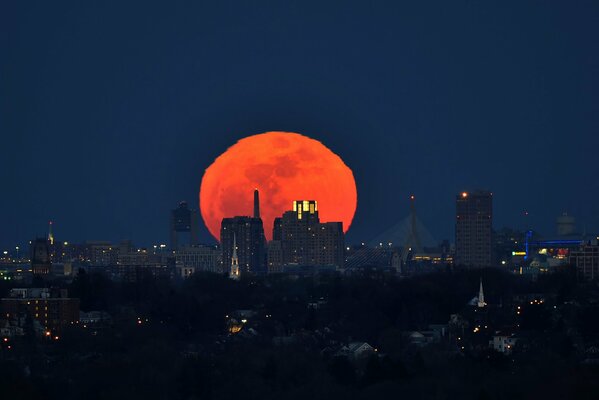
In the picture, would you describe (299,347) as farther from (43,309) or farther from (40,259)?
(40,259)

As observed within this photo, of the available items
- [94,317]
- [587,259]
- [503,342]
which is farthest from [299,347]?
[587,259]

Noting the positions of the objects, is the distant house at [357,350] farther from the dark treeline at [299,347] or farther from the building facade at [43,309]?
the building facade at [43,309]

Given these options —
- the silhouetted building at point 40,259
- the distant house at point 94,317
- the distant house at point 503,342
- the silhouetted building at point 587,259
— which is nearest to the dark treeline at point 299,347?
the distant house at point 94,317

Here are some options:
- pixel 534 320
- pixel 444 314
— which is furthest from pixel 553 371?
pixel 444 314

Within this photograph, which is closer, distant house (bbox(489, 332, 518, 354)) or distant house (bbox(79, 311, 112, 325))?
distant house (bbox(489, 332, 518, 354))

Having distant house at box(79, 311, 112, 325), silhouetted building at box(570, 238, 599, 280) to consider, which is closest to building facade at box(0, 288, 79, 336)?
distant house at box(79, 311, 112, 325)

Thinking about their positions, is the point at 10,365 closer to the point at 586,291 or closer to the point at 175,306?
the point at 175,306

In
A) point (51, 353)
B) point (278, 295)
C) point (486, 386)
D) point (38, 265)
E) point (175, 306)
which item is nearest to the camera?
point (486, 386)

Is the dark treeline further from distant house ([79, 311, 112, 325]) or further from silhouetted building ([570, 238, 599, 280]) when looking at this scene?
silhouetted building ([570, 238, 599, 280])
